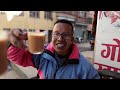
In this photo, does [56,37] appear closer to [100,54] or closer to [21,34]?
[21,34]

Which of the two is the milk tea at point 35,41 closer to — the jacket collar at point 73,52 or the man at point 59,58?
the man at point 59,58

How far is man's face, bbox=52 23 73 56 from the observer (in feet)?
4.05

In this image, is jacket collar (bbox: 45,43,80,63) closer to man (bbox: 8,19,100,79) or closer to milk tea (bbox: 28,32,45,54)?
man (bbox: 8,19,100,79)

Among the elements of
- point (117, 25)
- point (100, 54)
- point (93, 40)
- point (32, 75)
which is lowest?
point (32, 75)

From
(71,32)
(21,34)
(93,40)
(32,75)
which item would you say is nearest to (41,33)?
(21,34)

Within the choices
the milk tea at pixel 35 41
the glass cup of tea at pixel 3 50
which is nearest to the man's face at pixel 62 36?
the milk tea at pixel 35 41

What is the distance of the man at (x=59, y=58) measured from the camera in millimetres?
1243

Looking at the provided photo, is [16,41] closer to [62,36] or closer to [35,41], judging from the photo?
[35,41]

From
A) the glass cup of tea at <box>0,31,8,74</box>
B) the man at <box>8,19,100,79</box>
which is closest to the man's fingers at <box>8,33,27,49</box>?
the man at <box>8,19,100,79</box>

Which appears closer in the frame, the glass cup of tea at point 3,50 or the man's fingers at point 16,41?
the glass cup of tea at point 3,50

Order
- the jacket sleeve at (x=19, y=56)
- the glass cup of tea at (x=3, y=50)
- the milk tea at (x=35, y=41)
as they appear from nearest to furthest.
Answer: the glass cup of tea at (x=3, y=50) < the milk tea at (x=35, y=41) < the jacket sleeve at (x=19, y=56)

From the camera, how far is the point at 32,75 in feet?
4.81

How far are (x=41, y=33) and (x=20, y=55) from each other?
0.26 m

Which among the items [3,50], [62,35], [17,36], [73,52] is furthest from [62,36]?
[3,50]
